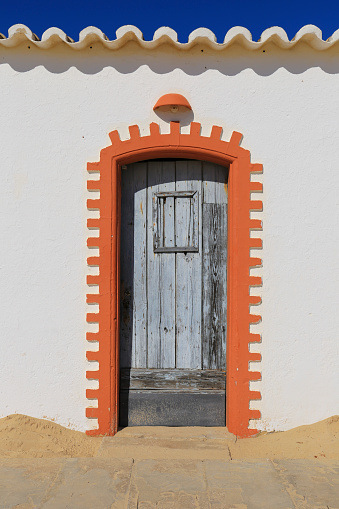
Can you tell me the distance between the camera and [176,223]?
13.0 ft

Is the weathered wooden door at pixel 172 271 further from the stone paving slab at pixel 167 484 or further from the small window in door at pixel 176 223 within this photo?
the stone paving slab at pixel 167 484

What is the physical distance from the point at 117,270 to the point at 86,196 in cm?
72

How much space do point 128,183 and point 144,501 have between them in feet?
8.56

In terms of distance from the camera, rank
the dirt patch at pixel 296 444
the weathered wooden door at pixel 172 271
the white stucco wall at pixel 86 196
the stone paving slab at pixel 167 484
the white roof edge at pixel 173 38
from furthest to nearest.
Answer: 1. the weathered wooden door at pixel 172 271
2. the white stucco wall at pixel 86 196
3. the white roof edge at pixel 173 38
4. the dirt patch at pixel 296 444
5. the stone paving slab at pixel 167 484

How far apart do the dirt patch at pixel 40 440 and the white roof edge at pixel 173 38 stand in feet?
10.9

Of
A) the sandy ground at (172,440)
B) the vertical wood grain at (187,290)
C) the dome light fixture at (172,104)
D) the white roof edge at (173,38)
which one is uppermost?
the white roof edge at (173,38)

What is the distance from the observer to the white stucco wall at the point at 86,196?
3.73 m

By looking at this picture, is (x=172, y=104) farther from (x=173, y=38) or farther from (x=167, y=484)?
(x=167, y=484)

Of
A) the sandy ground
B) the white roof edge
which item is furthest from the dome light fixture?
the sandy ground

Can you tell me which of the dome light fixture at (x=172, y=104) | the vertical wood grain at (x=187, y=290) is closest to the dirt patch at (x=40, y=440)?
the vertical wood grain at (x=187, y=290)

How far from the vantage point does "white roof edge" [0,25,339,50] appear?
11.8 ft

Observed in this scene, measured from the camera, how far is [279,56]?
377 centimetres

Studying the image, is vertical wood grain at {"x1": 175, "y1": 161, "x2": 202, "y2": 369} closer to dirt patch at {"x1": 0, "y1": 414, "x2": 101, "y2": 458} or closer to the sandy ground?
the sandy ground

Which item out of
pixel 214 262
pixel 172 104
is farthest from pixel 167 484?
pixel 172 104
